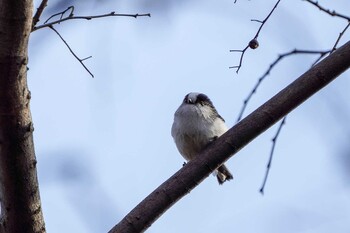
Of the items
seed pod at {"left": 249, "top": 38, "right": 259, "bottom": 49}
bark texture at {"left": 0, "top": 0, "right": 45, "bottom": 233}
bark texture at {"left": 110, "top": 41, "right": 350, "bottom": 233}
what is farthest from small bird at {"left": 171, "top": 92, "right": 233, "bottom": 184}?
bark texture at {"left": 0, "top": 0, "right": 45, "bottom": 233}

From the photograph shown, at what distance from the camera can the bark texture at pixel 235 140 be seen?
1929 mm

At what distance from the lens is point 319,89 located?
1957 mm

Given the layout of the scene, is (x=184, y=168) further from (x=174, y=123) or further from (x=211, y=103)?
(x=211, y=103)

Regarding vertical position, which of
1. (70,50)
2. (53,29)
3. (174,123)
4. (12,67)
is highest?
(174,123)

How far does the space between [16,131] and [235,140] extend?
0.76 m

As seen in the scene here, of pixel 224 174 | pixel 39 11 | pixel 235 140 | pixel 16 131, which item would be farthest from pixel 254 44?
A: pixel 224 174

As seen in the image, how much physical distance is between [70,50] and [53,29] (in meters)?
0.33

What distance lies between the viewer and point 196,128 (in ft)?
11.3

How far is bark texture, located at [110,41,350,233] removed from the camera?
6.33 ft

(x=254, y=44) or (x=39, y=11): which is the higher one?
(x=39, y=11)

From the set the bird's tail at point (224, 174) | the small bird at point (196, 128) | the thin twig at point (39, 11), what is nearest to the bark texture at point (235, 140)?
the thin twig at point (39, 11)

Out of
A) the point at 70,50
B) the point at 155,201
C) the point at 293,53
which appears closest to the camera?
the point at 155,201

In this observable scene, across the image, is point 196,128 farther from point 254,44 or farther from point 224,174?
point 254,44

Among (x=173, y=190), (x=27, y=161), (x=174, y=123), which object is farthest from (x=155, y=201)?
(x=174, y=123)
